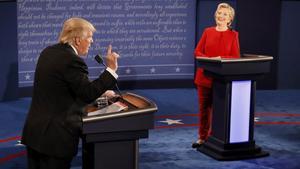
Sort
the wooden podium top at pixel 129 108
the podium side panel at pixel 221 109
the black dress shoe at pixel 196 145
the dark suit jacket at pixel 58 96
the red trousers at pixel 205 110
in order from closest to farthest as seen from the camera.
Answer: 1. the dark suit jacket at pixel 58 96
2. the wooden podium top at pixel 129 108
3. the podium side panel at pixel 221 109
4. the red trousers at pixel 205 110
5. the black dress shoe at pixel 196 145

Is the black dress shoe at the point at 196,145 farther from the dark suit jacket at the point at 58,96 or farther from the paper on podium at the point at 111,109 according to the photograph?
the dark suit jacket at the point at 58,96

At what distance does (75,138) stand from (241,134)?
Result: 267 cm

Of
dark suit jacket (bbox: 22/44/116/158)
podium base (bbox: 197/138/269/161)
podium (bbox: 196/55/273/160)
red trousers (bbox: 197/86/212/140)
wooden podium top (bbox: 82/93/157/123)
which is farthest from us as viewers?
red trousers (bbox: 197/86/212/140)

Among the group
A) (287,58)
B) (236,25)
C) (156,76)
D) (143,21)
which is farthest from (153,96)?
(287,58)

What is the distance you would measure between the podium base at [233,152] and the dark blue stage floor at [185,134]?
68 mm

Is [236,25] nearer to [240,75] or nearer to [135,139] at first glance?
[240,75]

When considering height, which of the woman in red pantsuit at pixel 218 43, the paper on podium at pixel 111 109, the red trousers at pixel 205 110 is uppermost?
the woman in red pantsuit at pixel 218 43

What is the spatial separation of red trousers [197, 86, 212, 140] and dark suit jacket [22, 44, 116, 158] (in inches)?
101

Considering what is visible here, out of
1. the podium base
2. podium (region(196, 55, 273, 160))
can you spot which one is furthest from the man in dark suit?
the podium base

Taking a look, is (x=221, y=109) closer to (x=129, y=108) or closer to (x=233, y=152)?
(x=233, y=152)

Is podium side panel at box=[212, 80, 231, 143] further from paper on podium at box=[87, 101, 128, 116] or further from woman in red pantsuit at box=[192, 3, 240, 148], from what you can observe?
paper on podium at box=[87, 101, 128, 116]

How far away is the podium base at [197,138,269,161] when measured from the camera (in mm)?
5621

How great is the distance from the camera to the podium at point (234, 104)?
539 cm

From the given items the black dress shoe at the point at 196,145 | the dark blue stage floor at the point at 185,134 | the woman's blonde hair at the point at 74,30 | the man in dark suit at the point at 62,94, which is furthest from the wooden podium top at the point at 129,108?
the black dress shoe at the point at 196,145
